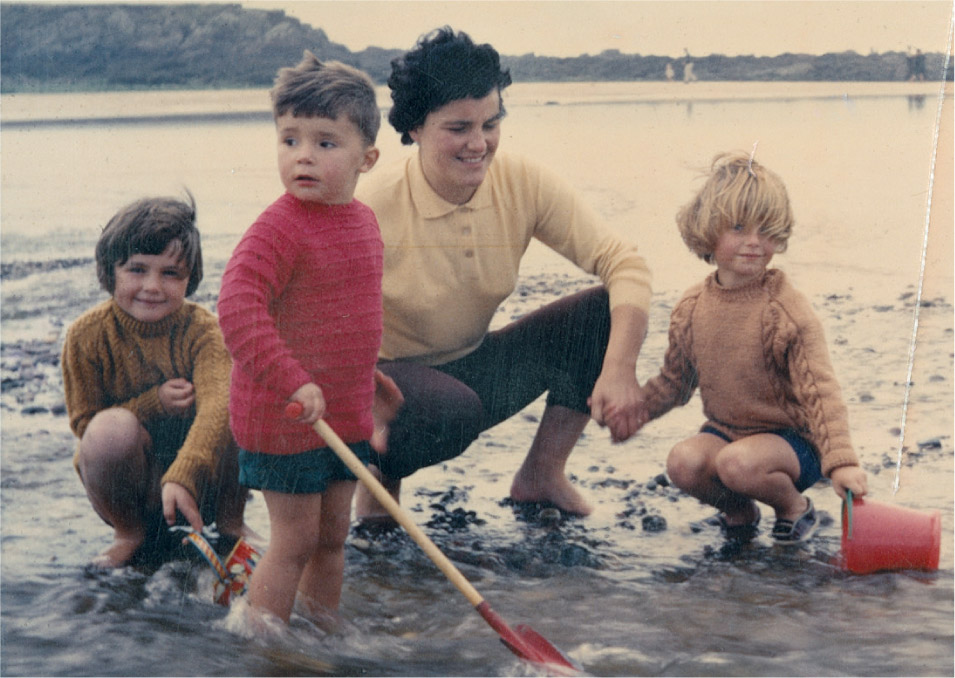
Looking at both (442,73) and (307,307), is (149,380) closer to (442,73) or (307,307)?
(307,307)

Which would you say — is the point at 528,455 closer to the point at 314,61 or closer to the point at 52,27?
the point at 314,61

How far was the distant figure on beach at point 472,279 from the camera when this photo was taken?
97.8 inches

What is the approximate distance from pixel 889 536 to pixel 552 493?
0.80 m

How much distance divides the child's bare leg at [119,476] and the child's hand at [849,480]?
5.02 ft

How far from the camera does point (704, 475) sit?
8.64 feet

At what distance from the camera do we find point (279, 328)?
2.11m

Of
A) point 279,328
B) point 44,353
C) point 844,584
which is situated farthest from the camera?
point 44,353

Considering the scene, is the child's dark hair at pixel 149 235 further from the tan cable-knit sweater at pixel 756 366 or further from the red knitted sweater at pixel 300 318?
the tan cable-knit sweater at pixel 756 366

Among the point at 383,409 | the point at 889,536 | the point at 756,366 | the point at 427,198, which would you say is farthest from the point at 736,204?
the point at 383,409

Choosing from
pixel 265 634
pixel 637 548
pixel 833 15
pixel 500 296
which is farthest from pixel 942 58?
pixel 265 634

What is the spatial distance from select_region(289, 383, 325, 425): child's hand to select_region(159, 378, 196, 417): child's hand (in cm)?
56

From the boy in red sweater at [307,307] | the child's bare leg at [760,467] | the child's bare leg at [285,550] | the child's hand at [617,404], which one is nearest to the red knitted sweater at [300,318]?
the boy in red sweater at [307,307]

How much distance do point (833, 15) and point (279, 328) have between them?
1549mm

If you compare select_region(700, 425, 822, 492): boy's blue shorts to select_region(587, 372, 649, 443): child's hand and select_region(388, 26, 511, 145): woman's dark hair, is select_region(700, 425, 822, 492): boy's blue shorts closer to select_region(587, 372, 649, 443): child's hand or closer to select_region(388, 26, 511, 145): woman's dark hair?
select_region(587, 372, 649, 443): child's hand
